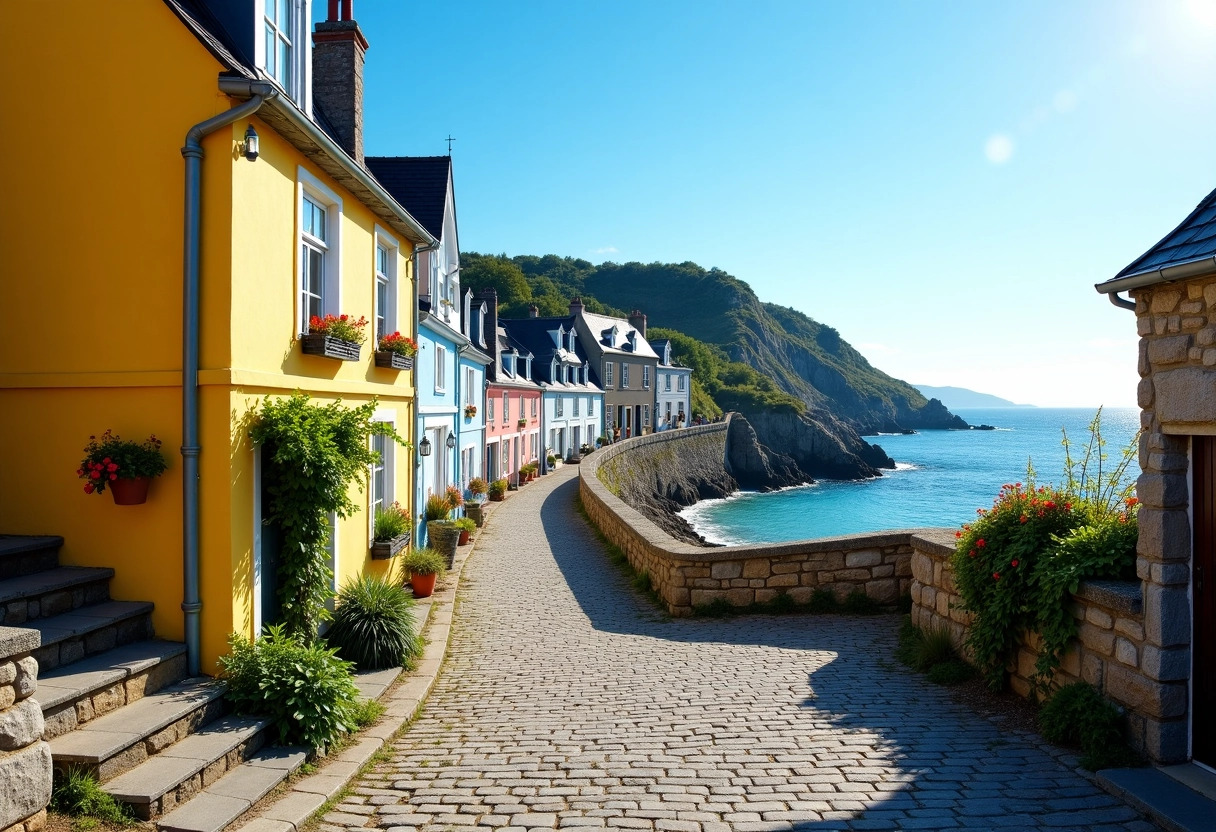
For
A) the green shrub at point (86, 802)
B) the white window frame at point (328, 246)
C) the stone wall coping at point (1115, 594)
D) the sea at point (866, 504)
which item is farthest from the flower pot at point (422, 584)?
the sea at point (866, 504)

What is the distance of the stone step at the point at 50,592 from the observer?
216 inches

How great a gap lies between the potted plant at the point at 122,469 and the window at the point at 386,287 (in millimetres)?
4927

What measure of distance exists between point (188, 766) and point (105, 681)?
2.90ft

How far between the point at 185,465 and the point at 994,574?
667 centimetres

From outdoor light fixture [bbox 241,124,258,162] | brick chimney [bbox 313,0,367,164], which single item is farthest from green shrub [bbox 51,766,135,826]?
brick chimney [bbox 313,0,367,164]

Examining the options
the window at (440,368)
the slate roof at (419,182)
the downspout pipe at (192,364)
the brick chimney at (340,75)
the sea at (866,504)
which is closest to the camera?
the downspout pipe at (192,364)

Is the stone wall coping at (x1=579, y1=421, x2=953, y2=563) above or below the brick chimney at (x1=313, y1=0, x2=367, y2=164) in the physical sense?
below

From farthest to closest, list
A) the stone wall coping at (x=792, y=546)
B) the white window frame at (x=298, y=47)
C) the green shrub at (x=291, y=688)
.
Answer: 1. the stone wall coping at (x=792, y=546)
2. the white window frame at (x=298, y=47)
3. the green shrub at (x=291, y=688)

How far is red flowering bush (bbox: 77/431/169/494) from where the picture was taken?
6.03 m

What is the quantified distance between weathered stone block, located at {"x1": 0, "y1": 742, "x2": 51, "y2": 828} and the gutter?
719 cm

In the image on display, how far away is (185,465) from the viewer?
6.18m

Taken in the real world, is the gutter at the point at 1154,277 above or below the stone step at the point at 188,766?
above

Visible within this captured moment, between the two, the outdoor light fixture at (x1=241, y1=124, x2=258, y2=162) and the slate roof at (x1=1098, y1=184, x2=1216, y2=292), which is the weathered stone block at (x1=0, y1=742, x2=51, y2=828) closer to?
the outdoor light fixture at (x1=241, y1=124, x2=258, y2=162)

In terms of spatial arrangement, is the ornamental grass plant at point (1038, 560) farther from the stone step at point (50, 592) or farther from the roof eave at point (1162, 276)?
the stone step at point (50, 592)
